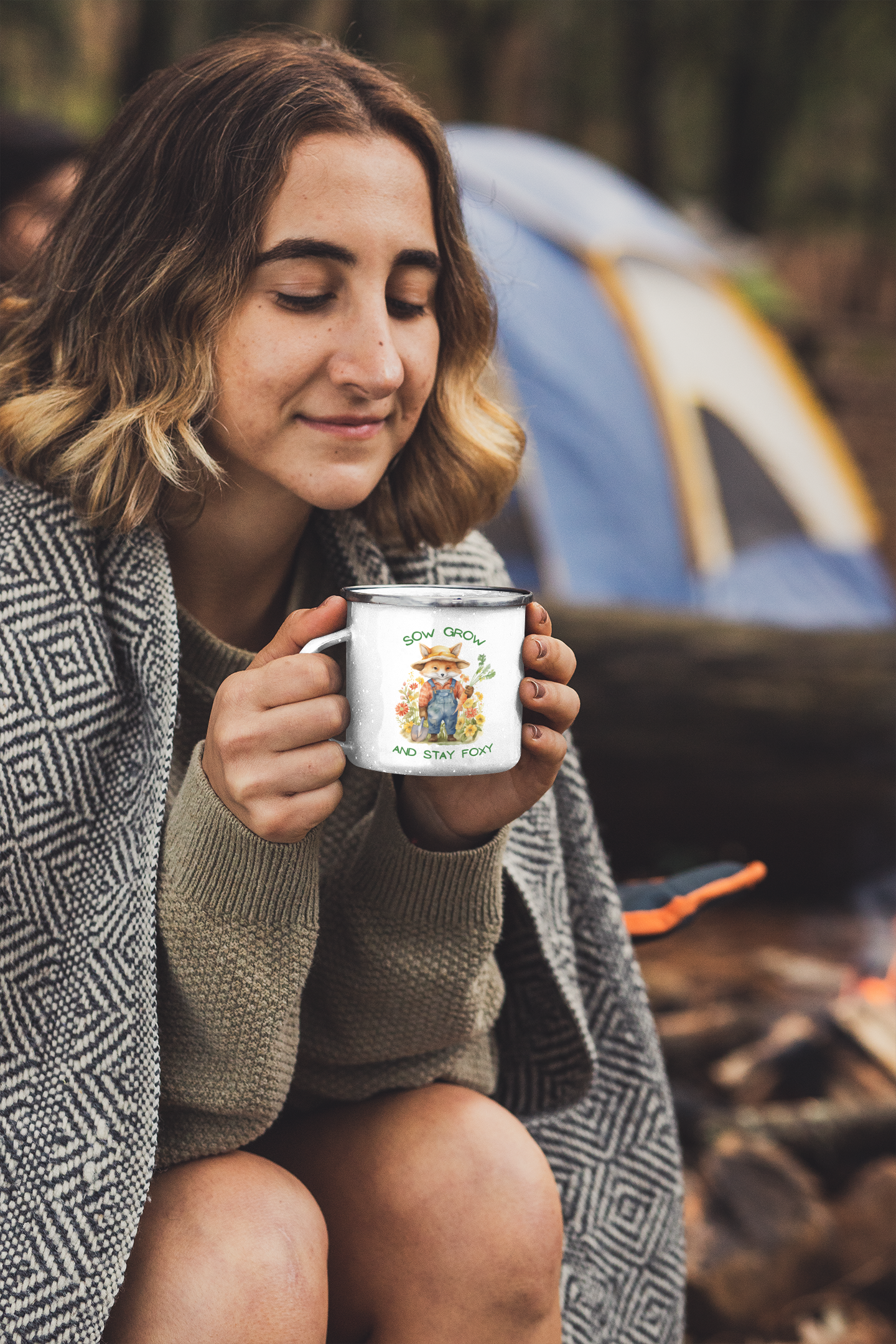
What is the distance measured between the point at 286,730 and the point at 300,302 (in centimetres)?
44

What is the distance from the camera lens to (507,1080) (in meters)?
1.49

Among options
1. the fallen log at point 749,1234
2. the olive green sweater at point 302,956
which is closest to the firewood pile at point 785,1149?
the fallen log at point 749,1234

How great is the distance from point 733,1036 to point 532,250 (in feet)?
7.88

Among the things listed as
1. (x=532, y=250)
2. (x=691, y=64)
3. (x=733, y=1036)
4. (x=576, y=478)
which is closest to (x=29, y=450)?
(x=733, y=1036)

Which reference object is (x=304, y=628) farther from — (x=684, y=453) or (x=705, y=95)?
(x=705, y=95)

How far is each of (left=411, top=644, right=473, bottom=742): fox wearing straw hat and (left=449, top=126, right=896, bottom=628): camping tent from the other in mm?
2218

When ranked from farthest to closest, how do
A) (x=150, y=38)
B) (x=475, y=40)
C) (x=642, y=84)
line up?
1. (x=475, y=40)
2. (x=642, y=84)
3. (x=150, y=38)

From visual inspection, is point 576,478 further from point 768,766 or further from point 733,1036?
point 733,1036

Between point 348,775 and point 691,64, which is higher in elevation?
point 691,64

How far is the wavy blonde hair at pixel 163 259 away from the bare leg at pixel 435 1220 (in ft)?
2.22

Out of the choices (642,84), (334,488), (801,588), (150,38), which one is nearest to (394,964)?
(334,488)

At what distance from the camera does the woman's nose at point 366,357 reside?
46.2 inches

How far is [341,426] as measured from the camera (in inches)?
47.8

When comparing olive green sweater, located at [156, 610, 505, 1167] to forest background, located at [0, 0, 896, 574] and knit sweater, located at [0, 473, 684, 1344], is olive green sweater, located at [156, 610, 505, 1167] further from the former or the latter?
forest background, located at [0, 0, 896, 574]
